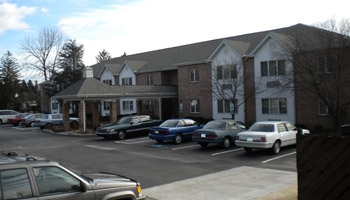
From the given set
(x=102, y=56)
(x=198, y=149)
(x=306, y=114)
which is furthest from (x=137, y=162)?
(x=102, y=56)

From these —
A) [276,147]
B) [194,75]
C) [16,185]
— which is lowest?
[276,147]

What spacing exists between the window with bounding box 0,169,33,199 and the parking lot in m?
5.06

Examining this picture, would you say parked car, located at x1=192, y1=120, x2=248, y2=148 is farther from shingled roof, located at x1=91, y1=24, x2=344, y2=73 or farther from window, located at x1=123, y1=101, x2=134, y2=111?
window, located at x1=123, y1=101, x2=134, y2=111

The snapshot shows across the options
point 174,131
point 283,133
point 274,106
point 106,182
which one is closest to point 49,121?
point 174,131

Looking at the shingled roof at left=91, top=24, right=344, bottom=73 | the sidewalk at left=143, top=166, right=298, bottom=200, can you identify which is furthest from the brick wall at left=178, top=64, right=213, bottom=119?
the sidewalk at left=143, top=166, right=298, bottom=200

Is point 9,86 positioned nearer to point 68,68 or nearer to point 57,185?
point 68,68

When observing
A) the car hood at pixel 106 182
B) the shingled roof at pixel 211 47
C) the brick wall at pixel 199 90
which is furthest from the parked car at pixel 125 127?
the car hood at pixel 106 182

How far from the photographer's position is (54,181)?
220 inches

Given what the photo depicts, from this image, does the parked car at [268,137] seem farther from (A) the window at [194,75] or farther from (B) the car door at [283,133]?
(A) the window at [194,75]

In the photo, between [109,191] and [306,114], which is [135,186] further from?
[306,114]

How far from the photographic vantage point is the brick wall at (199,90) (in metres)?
31.8

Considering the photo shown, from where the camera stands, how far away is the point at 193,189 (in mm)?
9953

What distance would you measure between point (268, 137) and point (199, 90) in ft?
57.3

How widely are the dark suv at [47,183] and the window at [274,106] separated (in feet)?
72.1
